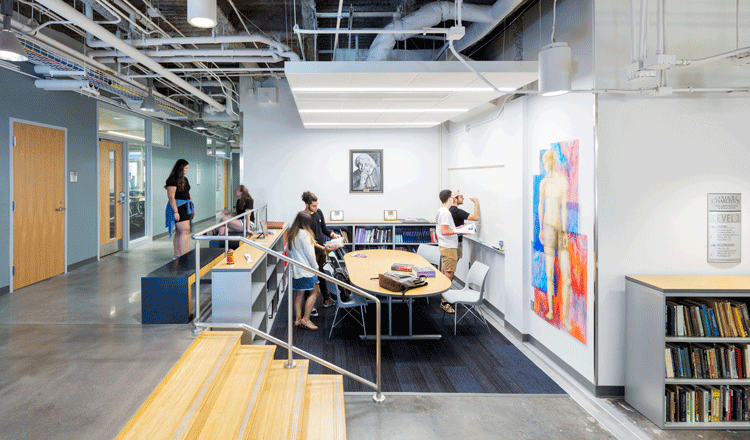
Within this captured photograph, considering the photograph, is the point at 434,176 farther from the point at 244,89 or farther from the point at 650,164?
the point at 650,164

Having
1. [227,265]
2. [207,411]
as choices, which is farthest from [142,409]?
[227,265]

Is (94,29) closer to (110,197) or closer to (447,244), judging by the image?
(447,244)

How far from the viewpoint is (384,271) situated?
5293 mm

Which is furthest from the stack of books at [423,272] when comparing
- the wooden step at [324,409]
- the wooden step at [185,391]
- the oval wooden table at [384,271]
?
the wooden step at [185,391]

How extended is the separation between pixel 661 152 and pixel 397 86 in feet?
8.20

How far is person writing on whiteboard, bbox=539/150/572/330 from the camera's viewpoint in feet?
13.8

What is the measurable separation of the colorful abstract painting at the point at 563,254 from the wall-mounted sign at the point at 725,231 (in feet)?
3.54

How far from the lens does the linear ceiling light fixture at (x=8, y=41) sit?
379cm

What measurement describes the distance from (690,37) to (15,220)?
28.0 ft

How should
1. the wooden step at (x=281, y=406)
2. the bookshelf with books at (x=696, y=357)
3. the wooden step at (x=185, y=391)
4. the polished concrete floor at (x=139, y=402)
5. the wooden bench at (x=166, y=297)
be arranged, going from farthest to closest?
the wooden bench at (x=166, y=297) < the bookshelf with books at (x=696, y=357) < the wooden step at (x=281, y=406) < the polished concrete floor at (x=139, y=402) < the wooden step at (x=185, y=391)

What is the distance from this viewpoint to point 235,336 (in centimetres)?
353

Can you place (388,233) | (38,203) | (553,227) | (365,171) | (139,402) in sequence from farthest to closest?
(365,171) → (388,233) → (38,203) → (553,227) → (139,402)

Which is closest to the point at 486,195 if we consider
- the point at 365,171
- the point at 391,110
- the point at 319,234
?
the point at 391,110

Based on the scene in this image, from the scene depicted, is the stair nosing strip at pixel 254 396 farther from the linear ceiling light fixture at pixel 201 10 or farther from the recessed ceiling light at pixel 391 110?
the recessed ceiling light at pixel 391 110
